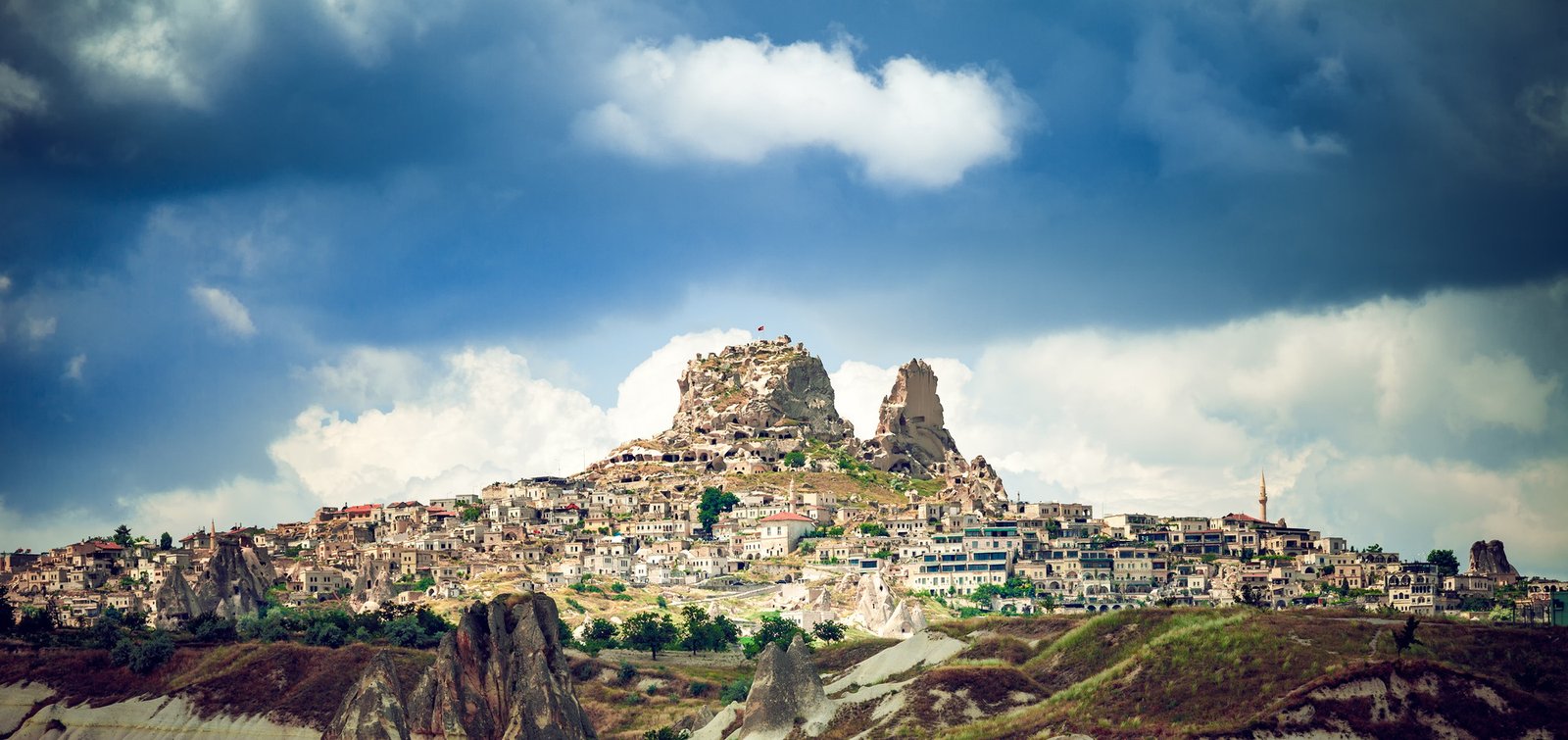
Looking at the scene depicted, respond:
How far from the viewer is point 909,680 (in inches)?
4513

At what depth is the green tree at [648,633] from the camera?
158 meters

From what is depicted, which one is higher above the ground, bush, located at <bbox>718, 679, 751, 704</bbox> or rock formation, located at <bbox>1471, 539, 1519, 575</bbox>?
rock formation, located at <bbox>1471, 539, 1519, 575</bbox>

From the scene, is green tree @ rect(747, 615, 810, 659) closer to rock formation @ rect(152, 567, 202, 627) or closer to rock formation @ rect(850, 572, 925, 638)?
rock formation @ rect(850, 572, 925, 638)

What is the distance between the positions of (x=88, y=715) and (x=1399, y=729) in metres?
91.4

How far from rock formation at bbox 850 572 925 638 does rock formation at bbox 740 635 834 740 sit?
51.9 m

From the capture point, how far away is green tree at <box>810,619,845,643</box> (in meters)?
162

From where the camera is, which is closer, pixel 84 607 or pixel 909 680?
pixel 909 680

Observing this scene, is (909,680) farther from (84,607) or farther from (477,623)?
(84,607)

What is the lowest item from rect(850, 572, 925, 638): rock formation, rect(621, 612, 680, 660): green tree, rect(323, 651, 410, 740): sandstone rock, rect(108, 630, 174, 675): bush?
rect(323, 651, 410, 740): sandstone rock

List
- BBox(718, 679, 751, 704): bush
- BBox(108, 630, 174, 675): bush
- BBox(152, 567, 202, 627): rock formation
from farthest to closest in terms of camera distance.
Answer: BBox(152, 567, 202, 627): rock formation
BBox(108, 630, 174, 675): bush
BBox(718, 679, 751, 704): bush

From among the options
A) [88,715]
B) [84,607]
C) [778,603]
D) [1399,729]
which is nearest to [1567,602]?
[1399,729]

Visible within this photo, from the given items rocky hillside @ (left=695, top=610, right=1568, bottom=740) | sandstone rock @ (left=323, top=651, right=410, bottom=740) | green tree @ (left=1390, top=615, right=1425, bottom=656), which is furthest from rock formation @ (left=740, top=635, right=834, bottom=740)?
green tree @ (left=1390, top=615, right=1425, bottom=656)

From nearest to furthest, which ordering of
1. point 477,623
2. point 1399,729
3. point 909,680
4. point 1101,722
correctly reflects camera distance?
point 1399,729 < point 1101,722 < point 909,680 < point 477,623

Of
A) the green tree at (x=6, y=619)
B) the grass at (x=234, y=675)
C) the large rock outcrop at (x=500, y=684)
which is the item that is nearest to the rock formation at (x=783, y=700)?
the large rock outcrop at (x=500, y=684)
